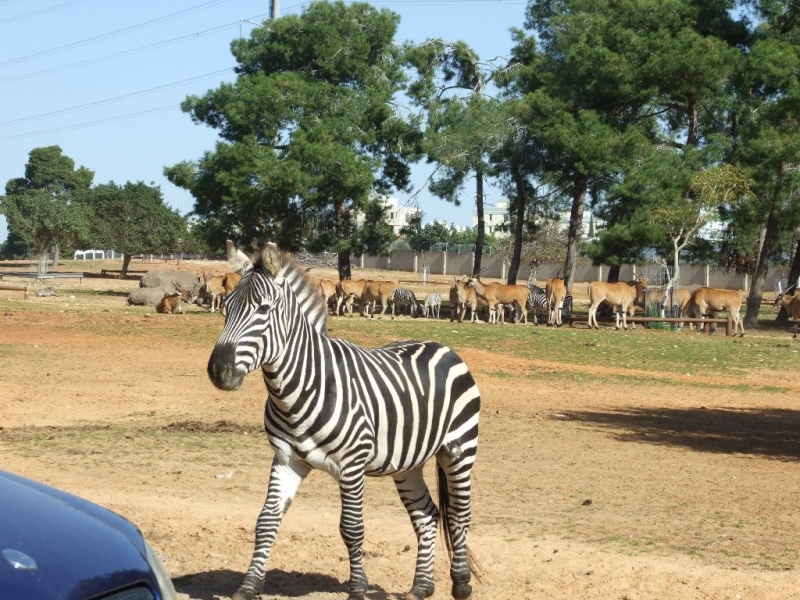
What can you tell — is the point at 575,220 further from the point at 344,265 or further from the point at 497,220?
the point at 497,220

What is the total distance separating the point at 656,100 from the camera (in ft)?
131

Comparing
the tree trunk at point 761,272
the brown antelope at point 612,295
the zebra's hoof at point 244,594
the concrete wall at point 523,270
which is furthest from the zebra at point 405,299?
the zebra's hoof at point 244,594

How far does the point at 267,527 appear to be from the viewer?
6.42m

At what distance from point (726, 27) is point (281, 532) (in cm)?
3550

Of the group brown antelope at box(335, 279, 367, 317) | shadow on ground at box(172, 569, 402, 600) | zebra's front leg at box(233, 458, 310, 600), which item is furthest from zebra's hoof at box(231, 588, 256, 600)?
brown antelope at box(335, 279, 367, 317)

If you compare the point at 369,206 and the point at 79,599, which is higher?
the point at 369,206

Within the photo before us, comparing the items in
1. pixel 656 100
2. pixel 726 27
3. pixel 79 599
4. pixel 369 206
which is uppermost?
pixel 726 27

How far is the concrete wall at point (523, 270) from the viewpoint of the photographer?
69.1 meters

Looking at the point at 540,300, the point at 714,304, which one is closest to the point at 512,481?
the point at 714,304

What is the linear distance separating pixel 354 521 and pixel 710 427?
10269mm

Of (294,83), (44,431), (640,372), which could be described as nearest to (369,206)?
(294,83)

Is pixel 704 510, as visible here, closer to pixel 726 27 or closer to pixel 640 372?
pixel 640 372

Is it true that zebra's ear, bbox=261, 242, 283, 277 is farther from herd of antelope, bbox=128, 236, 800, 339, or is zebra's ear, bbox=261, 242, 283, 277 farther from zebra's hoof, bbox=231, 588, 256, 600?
herd of antelope, bbox=128, 236, 800, 339

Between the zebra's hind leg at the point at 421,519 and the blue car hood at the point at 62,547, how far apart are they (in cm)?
315
